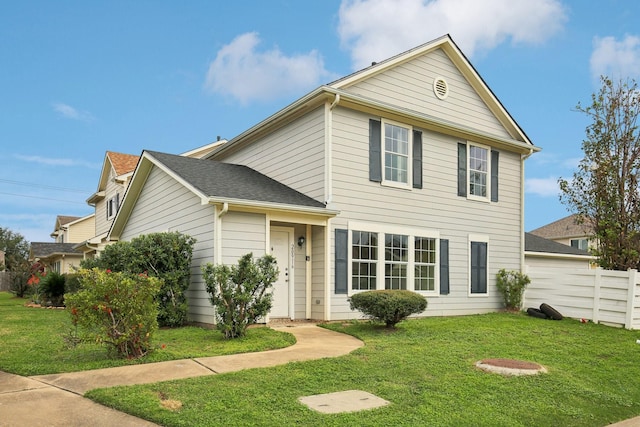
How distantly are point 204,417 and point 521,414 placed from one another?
10.6ft

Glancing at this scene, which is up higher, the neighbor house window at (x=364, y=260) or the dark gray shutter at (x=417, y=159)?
the dark gray shutter at (x=417, y=159)

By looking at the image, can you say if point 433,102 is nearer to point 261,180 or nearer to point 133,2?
point 261,180

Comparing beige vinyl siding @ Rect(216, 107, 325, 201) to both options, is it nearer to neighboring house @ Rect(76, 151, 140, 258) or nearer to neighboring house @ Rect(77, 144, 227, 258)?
neighboring house @ Rect(77, 144, 227, 258)

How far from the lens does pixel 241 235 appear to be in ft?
35.6

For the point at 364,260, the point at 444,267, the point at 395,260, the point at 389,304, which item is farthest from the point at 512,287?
the point at 389,304

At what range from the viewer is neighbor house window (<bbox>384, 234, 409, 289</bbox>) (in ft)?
42.6

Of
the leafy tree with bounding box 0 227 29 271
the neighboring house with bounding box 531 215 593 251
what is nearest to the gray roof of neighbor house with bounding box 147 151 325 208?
the neighboring house with bounding box 531 215 593 251

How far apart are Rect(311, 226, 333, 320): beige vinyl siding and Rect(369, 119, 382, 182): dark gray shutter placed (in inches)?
78.5

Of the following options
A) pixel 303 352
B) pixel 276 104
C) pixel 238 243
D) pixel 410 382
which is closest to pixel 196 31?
pixel 276 104

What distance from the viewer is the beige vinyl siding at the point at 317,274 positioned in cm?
1190

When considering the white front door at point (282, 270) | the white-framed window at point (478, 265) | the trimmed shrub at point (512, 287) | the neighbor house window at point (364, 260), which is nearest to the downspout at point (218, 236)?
the white front door at point (282, 270)

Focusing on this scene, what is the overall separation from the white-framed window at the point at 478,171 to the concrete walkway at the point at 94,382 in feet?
27.1

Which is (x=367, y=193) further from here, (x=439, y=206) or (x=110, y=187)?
(x=110, y=187)

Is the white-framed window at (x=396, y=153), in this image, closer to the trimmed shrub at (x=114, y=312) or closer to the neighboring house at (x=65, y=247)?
the trimmed shrub at (x=114, y=312)
